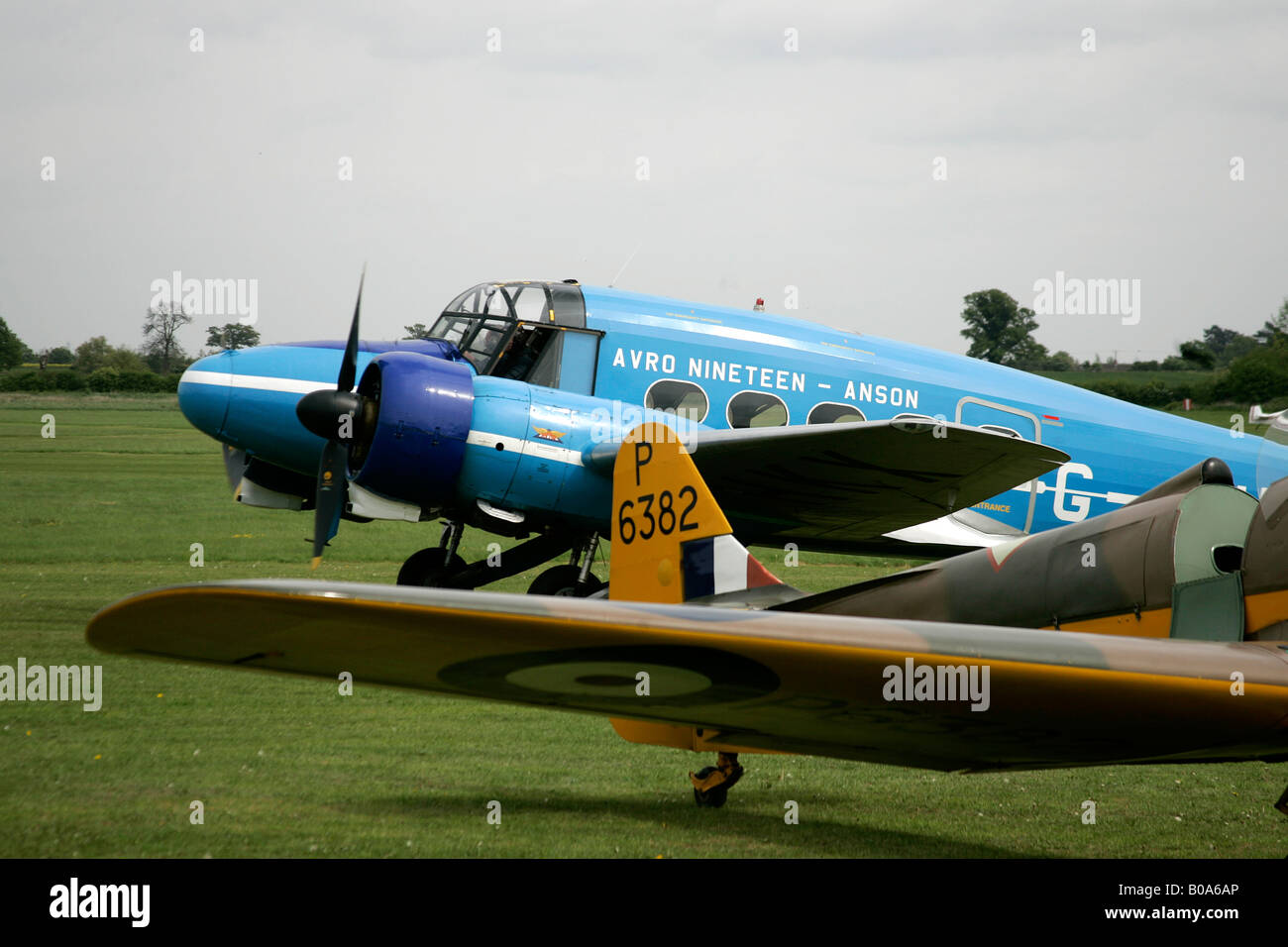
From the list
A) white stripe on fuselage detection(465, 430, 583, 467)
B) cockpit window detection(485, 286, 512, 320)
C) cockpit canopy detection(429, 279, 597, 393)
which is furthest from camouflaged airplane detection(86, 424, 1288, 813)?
cockpit window detection(485, 286, 512, 320)

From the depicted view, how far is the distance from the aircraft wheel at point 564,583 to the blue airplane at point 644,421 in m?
0.02

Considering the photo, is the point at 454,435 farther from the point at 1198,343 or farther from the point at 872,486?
the point at 1198,343

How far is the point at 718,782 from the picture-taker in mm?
5930

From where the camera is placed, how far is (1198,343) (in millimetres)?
5145

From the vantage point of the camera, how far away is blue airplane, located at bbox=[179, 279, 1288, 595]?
9.73m

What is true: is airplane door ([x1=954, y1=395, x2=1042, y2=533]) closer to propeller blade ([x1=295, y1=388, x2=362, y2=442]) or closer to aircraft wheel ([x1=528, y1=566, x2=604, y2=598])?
aircraft wheel ([x1=528, y1=566, x2=604, y2=598])

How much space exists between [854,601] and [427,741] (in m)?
3.45

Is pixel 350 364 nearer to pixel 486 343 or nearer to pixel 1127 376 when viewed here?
pixel 486 343

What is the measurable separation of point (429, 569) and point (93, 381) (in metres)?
59.7

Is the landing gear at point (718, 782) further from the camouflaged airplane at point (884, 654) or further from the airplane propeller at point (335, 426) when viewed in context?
the airplane propeller at point (335, 426)

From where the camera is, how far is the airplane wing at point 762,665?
256 centimetres

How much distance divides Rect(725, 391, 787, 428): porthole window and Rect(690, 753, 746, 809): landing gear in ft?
19.0
